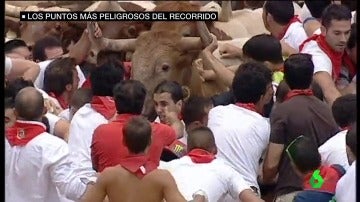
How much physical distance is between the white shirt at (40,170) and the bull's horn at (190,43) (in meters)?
3.03

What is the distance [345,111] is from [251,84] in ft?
1.85

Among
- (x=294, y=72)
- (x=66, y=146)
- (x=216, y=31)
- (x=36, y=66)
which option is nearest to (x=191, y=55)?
(x=216, y=31)

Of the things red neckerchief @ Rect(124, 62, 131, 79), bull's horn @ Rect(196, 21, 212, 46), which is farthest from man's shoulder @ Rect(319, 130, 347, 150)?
red neckerchief @ Rect(124, 62, 131, 79)

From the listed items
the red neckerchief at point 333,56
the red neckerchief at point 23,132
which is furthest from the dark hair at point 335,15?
the red neckerchief at point 23,132

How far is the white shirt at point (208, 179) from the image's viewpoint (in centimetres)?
614

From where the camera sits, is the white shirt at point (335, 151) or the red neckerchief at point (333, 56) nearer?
the white shirt at point (335, 151)

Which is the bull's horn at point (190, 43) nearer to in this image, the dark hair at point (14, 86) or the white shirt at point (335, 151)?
the dark hair at point (14, 86)

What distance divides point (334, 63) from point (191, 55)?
5.98 feet

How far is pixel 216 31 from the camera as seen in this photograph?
9.94 metres

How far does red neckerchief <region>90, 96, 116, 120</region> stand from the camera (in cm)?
672

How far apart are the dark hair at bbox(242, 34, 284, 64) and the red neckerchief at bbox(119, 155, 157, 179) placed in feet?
5.96

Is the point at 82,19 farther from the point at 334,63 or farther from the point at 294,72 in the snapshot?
the point at 294,72

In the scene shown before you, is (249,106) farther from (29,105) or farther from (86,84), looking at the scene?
(86,84)

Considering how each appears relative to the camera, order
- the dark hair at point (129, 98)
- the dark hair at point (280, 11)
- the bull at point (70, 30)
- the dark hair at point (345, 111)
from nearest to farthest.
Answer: the dark hair at point (129, 98)
the dark hair at point (345, 111)
the dark hair at point (280, 11)
the bull at point (70, 30)
